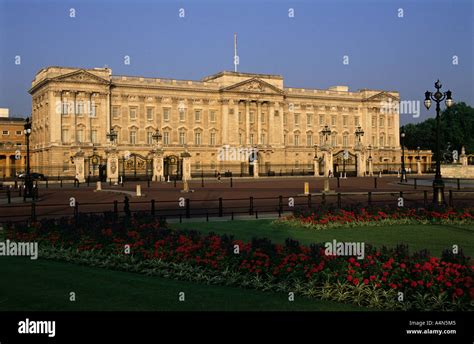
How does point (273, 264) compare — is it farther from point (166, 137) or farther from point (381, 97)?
point (381, 97)

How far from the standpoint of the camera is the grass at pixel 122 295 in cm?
965

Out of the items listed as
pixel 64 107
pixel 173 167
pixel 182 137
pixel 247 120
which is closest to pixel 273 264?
pixel 64 107

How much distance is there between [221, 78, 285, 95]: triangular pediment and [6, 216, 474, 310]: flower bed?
86.0m

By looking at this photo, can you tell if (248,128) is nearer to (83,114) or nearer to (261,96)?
(261,96)

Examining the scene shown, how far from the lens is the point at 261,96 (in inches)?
4097

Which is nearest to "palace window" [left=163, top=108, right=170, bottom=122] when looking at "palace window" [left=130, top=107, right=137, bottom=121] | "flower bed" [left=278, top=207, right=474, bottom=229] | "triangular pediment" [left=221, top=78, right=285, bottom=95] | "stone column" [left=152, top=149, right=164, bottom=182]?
"palace window" [left=130, top=107, right=137, bottom=121]

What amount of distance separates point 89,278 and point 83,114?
264ft

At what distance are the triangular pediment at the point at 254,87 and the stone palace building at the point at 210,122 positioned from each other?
0.62 ft

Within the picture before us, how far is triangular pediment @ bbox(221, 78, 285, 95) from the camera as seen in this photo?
332 feet

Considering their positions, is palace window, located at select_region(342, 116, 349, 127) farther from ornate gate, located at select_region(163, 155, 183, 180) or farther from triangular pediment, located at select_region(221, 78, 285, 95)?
ornate gate, located at select_region(163, 155, 183, 180)
